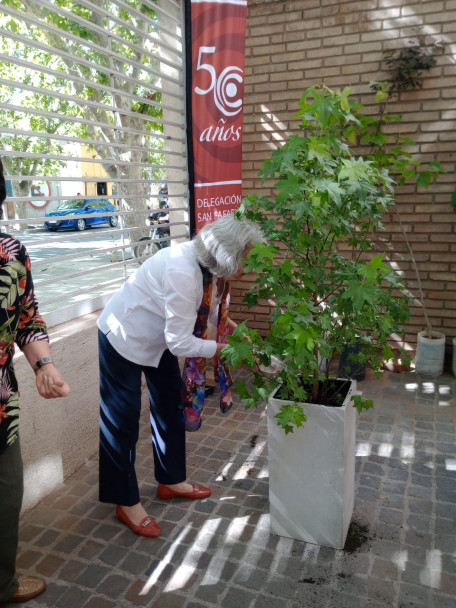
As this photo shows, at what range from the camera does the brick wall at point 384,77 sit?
15.9 feet

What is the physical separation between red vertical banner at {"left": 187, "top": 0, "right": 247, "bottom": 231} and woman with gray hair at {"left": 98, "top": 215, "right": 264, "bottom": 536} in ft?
5.80

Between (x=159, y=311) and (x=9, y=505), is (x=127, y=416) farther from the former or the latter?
(x=9, y=505)

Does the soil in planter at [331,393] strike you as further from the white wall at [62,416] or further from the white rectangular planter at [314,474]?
the white wall at [62,416]

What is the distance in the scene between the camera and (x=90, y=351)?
12.0ft

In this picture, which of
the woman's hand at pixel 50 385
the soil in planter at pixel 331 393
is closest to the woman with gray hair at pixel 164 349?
the soil in planter at pixel 331 393

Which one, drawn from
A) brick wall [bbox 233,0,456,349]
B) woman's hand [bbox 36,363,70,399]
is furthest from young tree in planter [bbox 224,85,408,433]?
brick wall [bbox 233,0,456,349]

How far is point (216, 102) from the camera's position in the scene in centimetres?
428

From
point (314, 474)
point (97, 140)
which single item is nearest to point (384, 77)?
point (97, 140)

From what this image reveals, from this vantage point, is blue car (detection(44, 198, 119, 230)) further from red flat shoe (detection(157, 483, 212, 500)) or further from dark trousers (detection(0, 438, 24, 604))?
red flat shoe (detection(157, 483, 212, 500))

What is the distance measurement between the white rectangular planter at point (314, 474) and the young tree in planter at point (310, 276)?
0.15 meters

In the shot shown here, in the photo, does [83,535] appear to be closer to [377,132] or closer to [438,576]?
[438,576]

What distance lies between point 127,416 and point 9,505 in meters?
0.83

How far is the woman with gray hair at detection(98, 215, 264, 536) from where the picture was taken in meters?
2.51

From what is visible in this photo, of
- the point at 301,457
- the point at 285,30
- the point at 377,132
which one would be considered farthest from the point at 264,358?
the point at 285,30
